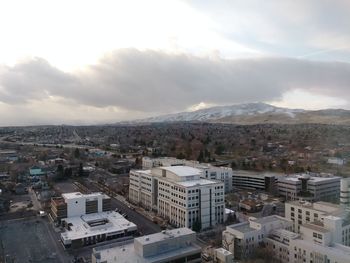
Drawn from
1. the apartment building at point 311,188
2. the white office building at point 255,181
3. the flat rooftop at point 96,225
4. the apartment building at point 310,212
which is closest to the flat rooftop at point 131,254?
the flat rooftop at point 96,225

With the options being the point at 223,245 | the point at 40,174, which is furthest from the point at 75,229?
the point at 40,174

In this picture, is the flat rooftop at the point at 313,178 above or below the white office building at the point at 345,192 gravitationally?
below

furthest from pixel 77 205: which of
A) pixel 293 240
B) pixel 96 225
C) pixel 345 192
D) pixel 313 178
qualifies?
pixel 313 178

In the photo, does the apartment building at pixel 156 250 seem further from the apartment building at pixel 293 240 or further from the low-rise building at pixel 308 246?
the low-rise building at pixel 308 246

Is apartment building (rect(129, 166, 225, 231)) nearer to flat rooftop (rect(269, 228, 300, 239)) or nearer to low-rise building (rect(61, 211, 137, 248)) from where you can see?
low-rise building (rect(61, 211, 137, 248))

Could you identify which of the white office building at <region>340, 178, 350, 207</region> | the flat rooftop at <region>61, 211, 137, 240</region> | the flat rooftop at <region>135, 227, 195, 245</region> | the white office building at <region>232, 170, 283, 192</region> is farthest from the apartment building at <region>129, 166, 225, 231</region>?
the white office building at <region>232, 170, 283, 192</region>

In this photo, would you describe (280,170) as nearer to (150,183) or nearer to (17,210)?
(150,183)
